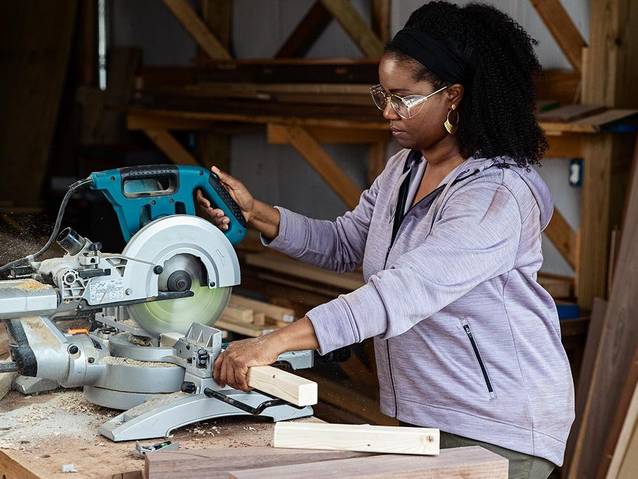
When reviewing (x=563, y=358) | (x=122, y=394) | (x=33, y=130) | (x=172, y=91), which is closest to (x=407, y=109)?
(x=563, y=358)

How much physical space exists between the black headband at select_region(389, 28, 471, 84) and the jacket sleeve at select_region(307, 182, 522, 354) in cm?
25

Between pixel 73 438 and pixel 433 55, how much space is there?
1107 millimetres

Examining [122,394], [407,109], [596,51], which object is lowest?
[122,394]

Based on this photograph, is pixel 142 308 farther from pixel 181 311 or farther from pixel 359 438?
pixel 359 438

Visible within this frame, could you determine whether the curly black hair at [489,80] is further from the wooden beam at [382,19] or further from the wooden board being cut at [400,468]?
the wooden beam at [382,19]

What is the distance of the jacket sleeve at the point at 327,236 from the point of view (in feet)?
9.11

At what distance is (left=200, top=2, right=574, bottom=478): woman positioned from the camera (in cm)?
226

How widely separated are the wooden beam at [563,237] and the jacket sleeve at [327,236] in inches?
68.7

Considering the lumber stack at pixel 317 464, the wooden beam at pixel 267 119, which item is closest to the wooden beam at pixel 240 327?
the wooden beam at pixel 267 119

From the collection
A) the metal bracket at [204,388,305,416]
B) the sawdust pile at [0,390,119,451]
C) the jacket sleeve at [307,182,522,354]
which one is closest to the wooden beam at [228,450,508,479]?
the jacket sleeve at [307,182,522,354]

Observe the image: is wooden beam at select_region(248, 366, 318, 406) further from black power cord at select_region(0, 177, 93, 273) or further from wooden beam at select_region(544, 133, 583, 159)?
wooden beam at select_region(544, 133, 583, 159)

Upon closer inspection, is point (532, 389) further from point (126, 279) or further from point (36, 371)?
point (36, 371)

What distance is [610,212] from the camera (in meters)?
4.27

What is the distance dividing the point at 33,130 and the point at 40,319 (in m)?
5.78
